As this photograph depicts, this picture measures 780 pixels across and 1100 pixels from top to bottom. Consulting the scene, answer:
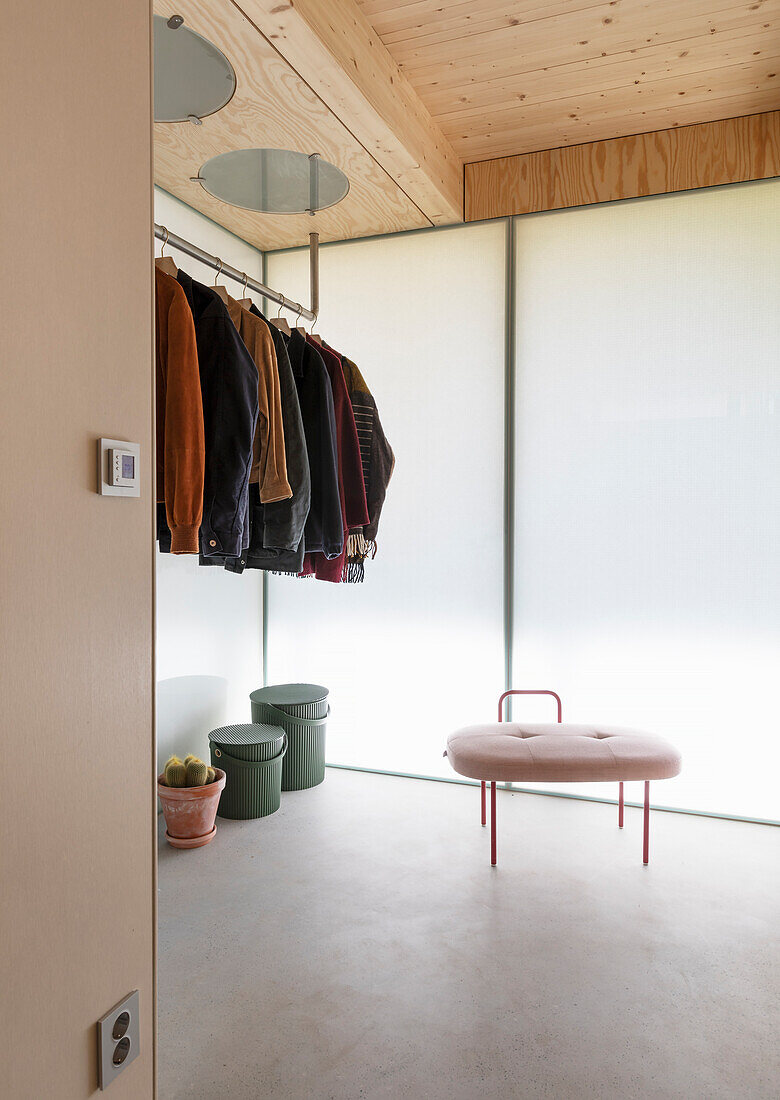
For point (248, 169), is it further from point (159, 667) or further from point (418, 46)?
point (159, 667)

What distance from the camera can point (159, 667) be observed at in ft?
9.66

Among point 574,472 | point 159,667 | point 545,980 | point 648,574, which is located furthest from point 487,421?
point 545,980

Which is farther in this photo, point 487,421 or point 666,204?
point 487,421

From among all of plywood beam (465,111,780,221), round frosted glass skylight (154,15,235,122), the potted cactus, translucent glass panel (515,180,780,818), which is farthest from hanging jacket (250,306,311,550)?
plywood beam (465,111,780,221)

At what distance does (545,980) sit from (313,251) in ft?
8.90

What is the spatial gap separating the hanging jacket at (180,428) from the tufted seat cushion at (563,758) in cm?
130

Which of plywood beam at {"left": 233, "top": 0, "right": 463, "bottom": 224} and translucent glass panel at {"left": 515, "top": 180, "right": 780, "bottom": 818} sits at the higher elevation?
plywood beam at {"left": 233, "top": 0, "right": 463, "bottom": 224}

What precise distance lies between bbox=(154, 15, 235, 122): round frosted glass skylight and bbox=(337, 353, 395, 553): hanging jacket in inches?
36.4

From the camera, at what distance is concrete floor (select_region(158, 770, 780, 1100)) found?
5.27 ft

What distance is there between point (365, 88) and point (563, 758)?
2309 mm

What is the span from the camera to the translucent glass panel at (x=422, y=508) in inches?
131

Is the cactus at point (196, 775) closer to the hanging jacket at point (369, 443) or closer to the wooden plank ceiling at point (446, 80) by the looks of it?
the hanging jacket at point (369, 443)

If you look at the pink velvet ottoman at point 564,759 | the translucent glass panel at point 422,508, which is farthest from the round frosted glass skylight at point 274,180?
the pink velvet ottoman at point 564,759

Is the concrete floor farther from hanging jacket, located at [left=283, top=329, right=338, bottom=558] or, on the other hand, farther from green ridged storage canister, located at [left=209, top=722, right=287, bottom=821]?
hanging jacket, located at [left=283, top=329, right=338, bottom=558]
